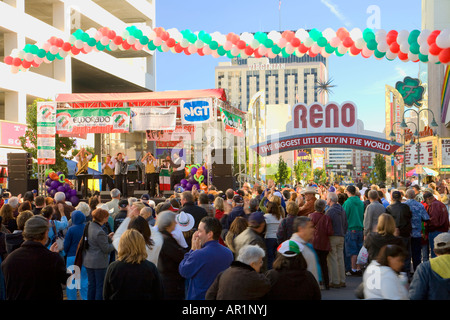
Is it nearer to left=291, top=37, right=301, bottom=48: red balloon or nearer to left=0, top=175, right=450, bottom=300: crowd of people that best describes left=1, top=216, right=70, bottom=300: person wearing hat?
left=0, top=175, right=450, bottom=300: crowd of people

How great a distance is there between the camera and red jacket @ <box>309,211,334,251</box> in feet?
30.4

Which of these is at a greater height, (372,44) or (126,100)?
(372,44)

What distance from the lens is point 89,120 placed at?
22375mm

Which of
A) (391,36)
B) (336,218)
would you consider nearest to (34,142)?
(391,36)

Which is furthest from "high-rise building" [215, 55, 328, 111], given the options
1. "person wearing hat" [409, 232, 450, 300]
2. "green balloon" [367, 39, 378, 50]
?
"person wearing hat" [409, 232, 450, 300]

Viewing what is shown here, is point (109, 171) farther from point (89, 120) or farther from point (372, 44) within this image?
point (372, 44)

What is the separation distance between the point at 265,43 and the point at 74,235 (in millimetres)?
10233

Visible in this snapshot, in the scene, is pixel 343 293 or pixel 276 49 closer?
pixel 343 293

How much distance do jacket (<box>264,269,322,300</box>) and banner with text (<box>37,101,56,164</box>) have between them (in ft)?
52.4

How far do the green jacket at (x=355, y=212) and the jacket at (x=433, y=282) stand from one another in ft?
20.3

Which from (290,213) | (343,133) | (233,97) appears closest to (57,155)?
(343,133)

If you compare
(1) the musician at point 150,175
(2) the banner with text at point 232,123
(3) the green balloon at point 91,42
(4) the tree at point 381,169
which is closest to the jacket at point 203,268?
(3) the green balloon at point 91,42

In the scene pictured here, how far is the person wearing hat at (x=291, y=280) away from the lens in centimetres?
430
